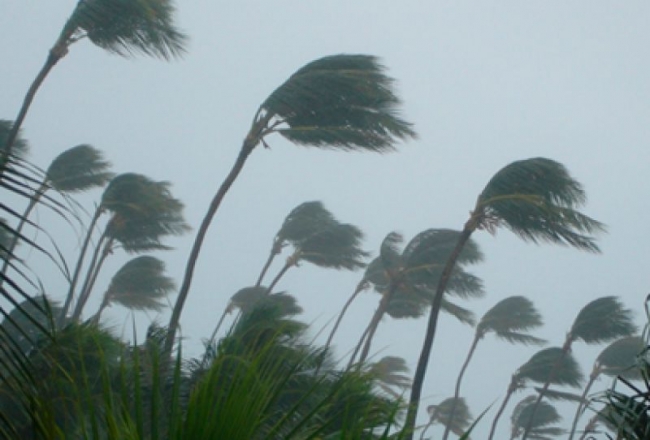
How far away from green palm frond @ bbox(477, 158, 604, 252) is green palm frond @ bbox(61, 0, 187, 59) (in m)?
7.92

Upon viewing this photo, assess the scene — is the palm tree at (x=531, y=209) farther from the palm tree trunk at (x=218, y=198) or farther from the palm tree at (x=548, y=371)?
the palm tree at (x=548, y=371)

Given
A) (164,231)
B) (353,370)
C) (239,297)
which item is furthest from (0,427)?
(239,297)

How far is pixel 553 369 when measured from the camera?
37.6 meters

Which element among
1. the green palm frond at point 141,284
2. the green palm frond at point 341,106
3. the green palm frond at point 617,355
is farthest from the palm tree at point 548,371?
the green palm frond at point 341,106

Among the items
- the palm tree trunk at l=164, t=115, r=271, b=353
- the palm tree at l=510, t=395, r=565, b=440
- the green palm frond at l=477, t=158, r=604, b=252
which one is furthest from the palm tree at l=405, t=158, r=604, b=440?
the palm tree at l=510, t=395, r=565, b=440

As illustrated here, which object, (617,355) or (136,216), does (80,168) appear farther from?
(617,355)

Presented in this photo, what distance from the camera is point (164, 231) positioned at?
1283 inches

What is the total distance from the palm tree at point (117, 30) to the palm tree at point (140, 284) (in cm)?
1747

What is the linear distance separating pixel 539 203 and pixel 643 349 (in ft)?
55.4

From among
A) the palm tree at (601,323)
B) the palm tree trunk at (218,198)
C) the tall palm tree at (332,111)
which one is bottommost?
the palm tree trunk at (218,198)

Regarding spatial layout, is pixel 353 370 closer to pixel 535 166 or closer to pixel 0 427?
pixel 0 427

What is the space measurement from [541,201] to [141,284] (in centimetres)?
2086

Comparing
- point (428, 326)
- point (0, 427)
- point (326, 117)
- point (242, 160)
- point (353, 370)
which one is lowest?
point (0, 427)

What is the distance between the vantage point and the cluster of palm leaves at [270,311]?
241 cm
